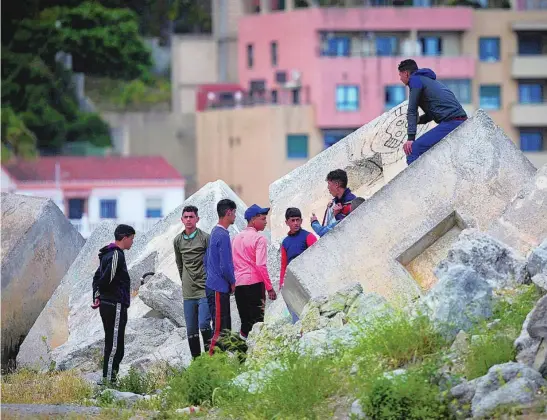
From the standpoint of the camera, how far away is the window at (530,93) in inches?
3029

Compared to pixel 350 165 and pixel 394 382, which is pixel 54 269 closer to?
pixel 350 165

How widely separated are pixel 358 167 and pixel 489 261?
509cm

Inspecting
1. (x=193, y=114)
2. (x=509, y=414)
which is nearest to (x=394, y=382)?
(x=509, y=414)

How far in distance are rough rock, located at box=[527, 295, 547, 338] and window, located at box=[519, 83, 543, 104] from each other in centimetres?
6498

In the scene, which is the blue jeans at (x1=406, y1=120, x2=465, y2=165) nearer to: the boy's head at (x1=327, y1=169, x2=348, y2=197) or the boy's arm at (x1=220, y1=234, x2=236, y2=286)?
the boy's head at (x1=327, y1=169, x2=348, y2=197)

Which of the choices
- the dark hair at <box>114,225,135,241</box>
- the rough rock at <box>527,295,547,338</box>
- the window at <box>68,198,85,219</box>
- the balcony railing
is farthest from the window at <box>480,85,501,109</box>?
the rough rock at <box>527,295,547,338</box>

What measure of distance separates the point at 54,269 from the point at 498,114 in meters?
57.4

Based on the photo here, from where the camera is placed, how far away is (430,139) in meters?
16.6

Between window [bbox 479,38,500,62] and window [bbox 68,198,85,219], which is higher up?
window [bbox 479,38,500,62]

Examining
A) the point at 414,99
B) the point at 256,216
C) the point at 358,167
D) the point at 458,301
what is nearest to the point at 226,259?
the point at 256,216

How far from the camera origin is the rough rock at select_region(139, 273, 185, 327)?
731 inches

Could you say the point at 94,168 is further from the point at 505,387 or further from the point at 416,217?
the point at 505,387

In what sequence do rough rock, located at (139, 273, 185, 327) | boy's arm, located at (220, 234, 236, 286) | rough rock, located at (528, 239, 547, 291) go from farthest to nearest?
rough rock, located at (139, 273, 185, 327) → boy's arm, located at (220, 234, 236, 286) → rough rock, located at (528, 239, 547, 291)

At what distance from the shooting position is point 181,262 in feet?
54.4
